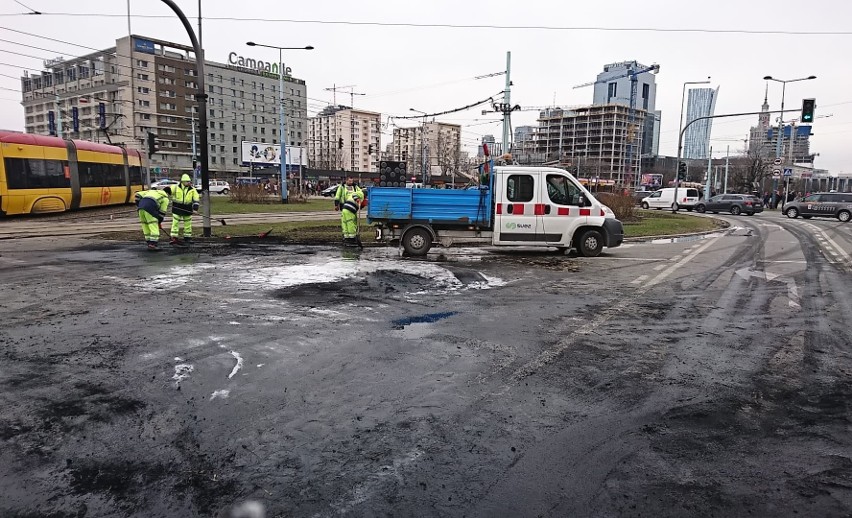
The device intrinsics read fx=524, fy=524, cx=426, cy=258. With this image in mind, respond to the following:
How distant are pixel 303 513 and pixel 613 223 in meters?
12.0

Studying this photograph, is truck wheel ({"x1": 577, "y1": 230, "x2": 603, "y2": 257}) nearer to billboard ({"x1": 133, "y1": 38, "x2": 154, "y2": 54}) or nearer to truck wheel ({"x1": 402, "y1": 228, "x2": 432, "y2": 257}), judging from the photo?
truck wheel ({"x1": 402, "y1": 228, "x2": 432, "y2": 257})

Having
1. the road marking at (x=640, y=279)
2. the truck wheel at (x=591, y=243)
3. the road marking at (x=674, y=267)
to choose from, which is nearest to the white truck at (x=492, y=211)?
the truck wheel at (x=591, y=243)

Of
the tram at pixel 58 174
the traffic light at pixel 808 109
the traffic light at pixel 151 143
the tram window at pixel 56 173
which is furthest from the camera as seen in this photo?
the traffic light at pixel 808 109

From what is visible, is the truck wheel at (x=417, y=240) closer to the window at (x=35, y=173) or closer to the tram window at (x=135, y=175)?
the window at (x=35, y=173)

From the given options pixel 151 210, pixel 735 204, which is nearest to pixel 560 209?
pixel 151 210

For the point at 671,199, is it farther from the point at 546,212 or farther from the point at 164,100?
the point at 164,100

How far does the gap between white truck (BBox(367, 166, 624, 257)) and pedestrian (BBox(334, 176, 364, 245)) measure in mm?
1574

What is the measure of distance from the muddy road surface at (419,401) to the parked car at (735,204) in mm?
32702

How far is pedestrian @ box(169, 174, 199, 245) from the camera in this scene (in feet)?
46.3

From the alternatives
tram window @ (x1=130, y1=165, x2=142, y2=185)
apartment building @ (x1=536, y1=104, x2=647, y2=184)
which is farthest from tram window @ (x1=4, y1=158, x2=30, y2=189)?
apartment building @ (x1=536, y1=104, x2=647, y2=184)

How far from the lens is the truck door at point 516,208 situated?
495 inches

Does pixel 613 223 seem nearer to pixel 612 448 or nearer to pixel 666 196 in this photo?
pixel 612 448

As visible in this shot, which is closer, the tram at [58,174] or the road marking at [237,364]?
the road marking at [237,364]

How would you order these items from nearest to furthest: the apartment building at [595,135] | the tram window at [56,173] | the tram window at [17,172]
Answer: the tram window at [17,172]
the tram window at [56,173]
the apartment building at [595,135]
